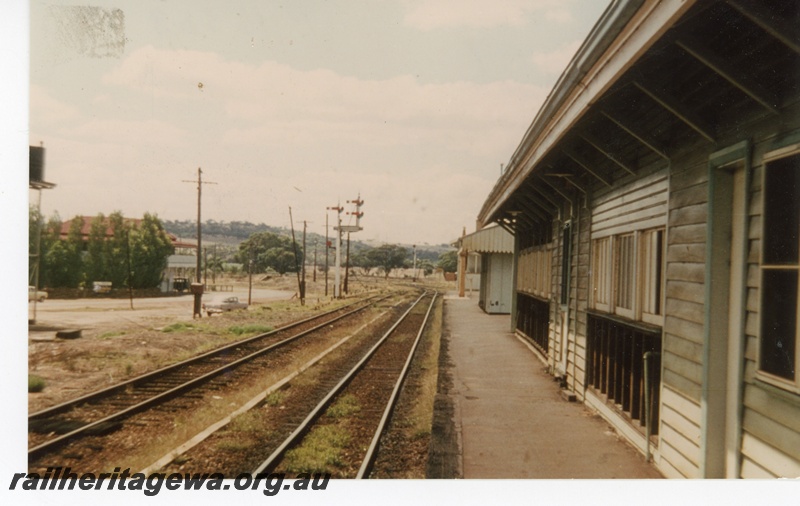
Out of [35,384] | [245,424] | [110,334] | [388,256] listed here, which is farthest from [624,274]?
[388,256]

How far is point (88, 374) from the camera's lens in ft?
30.5

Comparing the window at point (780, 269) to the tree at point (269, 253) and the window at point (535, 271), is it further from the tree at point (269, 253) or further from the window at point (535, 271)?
the tree at point (269, 253)

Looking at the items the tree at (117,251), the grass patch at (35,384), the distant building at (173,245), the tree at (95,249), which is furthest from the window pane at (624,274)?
the tree at (117,251)

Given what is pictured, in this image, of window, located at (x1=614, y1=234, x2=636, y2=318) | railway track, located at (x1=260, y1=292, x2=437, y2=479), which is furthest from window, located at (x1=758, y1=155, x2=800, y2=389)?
railway track, located at (x1=260, y1=292, x2=437, y2=479)

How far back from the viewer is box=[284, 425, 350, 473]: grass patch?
210 inches

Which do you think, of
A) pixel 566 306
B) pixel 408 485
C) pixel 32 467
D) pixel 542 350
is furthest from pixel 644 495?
pixel 542 350

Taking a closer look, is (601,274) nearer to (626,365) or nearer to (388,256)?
(626,365)

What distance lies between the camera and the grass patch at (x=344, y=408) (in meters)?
7.20

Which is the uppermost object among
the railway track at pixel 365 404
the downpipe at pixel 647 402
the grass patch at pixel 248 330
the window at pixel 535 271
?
the window at pixel 535 271

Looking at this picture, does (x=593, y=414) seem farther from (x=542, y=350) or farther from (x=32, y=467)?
(x=32, y=467)

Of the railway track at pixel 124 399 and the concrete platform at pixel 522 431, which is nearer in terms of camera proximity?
the concrete platform at pixel 522 431

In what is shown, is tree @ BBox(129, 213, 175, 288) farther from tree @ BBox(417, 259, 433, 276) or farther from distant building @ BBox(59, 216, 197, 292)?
tree @ BBox(417, 259, 433, 276)

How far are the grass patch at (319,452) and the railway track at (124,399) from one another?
7.73 ft

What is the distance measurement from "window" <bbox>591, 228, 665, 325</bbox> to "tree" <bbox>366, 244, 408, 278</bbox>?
74.3 metres
